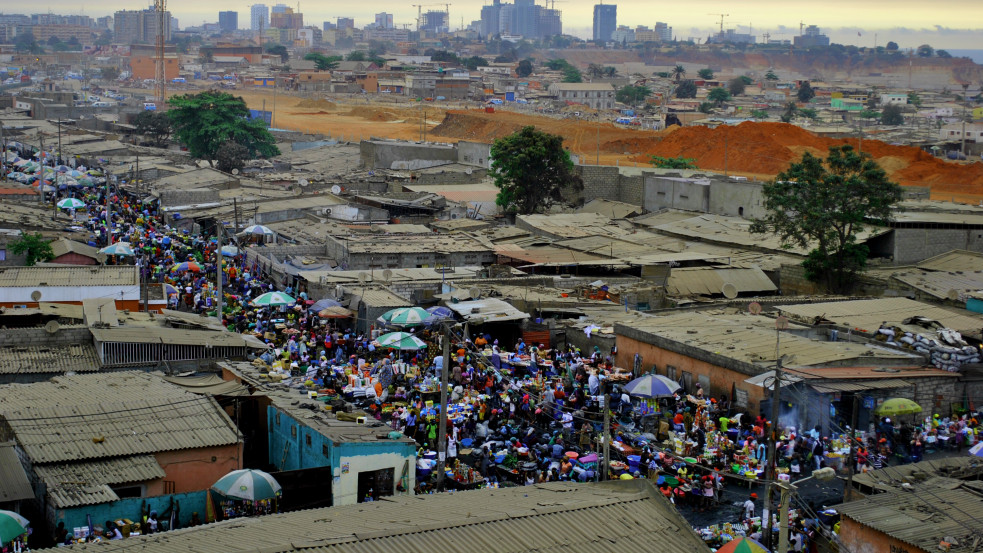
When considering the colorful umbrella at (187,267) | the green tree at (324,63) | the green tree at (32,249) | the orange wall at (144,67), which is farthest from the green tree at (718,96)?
the green tree at (32,249)

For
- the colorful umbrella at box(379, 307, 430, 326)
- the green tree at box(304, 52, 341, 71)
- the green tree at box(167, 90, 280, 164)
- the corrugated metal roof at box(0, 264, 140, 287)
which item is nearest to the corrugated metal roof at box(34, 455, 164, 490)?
the colorful umbrella at box(379, 307, 430, 326)

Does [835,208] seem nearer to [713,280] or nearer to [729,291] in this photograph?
[713,280]

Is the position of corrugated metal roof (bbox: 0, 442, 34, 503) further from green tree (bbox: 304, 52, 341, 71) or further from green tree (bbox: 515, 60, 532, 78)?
green tree (bbox: 515, 60, 532, 78)

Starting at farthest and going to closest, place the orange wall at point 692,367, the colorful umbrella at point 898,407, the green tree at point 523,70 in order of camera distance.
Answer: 1. the green tree at point 523,70
2. the orange wall at point 692,367
3. the colorful umbrella at point 898,407

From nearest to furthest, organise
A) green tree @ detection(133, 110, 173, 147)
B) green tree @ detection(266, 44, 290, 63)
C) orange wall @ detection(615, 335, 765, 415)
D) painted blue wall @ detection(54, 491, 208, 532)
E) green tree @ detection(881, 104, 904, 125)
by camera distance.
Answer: painted blue wall @ detection(54, 491, 208, 532)
orange wall @ detection(615, 335, 765, 415)
green tree @ detection(133, 110, 173, 147)
green tree @ detection(881, 104, 904, 125)
green tree @ detection(266, 44, 290, 63)

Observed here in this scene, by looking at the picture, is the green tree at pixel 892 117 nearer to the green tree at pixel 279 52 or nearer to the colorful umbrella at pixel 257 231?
the colorful umbrella at pixel 257 231

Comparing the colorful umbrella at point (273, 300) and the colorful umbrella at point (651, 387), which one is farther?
the colorful umbrella at point (273, 300)
